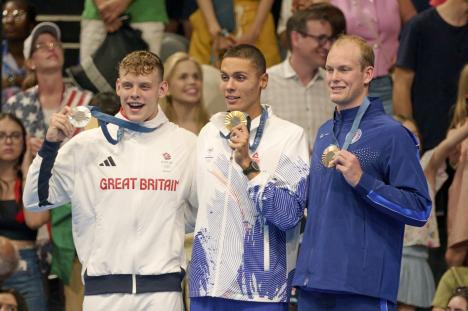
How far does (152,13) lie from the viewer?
31.1ft

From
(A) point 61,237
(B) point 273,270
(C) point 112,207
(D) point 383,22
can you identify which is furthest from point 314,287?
(D) point 383,22

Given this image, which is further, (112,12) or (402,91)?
(112,12)

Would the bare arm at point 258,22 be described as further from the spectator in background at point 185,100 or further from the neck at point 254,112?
the neck at point 254,112

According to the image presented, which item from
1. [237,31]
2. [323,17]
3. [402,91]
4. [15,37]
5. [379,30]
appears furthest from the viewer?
[15,37]

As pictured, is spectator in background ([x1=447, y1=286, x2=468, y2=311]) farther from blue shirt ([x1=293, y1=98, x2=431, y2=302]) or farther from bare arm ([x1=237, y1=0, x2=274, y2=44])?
bare arm ([x1=237, y1=0, x2=274, y2=44])

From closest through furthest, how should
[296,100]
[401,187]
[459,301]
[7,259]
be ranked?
[401,187] < [459,301] < [7,259] < [296,100]

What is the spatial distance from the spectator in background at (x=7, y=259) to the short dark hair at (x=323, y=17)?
8.13ft

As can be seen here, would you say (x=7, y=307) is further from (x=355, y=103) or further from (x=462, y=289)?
(x=462, y=289)

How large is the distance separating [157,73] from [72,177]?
68 cm

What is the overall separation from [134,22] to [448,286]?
10.2 feet

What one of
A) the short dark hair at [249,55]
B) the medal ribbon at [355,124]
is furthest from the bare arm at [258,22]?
the medal ribbon at [355,124]

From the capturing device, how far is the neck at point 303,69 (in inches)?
350

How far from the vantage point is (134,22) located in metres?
9.47

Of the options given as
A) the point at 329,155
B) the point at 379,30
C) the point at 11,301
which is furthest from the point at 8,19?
the point at 329,155
